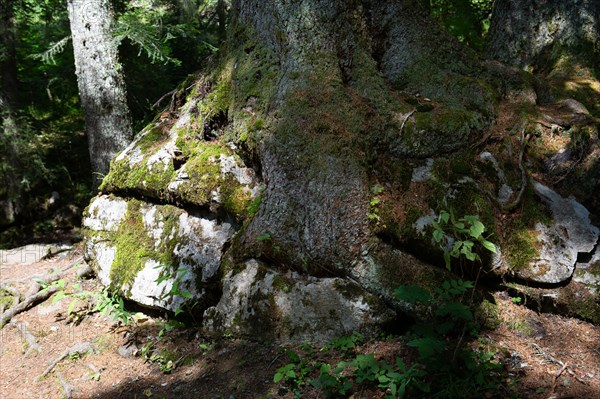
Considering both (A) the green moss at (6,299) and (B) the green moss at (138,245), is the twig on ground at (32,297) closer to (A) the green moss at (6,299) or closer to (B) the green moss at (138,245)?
(A) the green moss at (6,299)

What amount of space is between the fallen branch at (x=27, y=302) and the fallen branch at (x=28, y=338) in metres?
0.16

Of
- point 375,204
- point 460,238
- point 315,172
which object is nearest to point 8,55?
point 315,172

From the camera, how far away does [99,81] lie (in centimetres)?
772

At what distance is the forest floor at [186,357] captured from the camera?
10.3 ft

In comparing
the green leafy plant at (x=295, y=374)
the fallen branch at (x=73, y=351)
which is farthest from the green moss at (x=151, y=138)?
the green leafy plant at (x=295, y=374)

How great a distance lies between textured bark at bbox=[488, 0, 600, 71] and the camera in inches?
228

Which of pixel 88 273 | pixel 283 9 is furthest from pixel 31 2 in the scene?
pixel 283 9

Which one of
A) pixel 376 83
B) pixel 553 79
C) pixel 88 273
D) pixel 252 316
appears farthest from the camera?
pixel 88 273

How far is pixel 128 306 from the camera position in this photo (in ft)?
17.5

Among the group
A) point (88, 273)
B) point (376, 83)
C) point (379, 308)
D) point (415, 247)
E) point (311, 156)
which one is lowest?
point (88, 273)

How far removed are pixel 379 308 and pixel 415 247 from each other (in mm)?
694

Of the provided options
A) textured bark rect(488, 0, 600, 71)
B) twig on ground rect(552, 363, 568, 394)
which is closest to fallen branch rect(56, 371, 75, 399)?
twig on ground rect(552, 363, 568, 394)

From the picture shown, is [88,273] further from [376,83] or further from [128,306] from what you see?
[376,83]

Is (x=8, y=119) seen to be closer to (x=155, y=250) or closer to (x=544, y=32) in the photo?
(x=155, y=250)
